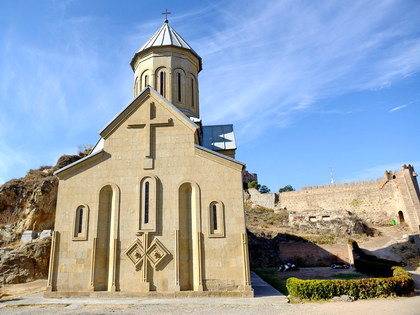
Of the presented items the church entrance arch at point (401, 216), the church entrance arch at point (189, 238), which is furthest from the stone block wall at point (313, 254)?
the church entrance arch at point (401, 216)

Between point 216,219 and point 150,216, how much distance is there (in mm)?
2305

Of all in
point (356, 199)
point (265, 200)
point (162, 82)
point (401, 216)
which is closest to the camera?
point (162, 82)

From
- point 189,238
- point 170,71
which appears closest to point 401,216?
point 170,71

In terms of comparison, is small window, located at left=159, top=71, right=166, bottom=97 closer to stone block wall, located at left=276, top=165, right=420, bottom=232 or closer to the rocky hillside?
the rocky hillside

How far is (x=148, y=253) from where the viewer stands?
33.7ft

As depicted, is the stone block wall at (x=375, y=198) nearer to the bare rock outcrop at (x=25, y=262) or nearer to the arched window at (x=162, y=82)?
the arched window at (x=162, y=82)

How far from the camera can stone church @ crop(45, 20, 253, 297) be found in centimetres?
1005

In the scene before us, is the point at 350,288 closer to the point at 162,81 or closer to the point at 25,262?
the point at 162,81

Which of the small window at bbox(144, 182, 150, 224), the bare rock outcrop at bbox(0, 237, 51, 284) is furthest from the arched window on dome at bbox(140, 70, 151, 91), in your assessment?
the bare rock outcrop at bbox(0, 237, 51, 284)

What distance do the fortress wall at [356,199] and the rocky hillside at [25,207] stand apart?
2633 centimetres

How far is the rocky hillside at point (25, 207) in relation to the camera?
741 inches

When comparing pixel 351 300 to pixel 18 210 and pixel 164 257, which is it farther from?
pixel 18 210

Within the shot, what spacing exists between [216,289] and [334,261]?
13.9 meters

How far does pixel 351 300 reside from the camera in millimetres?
8617
